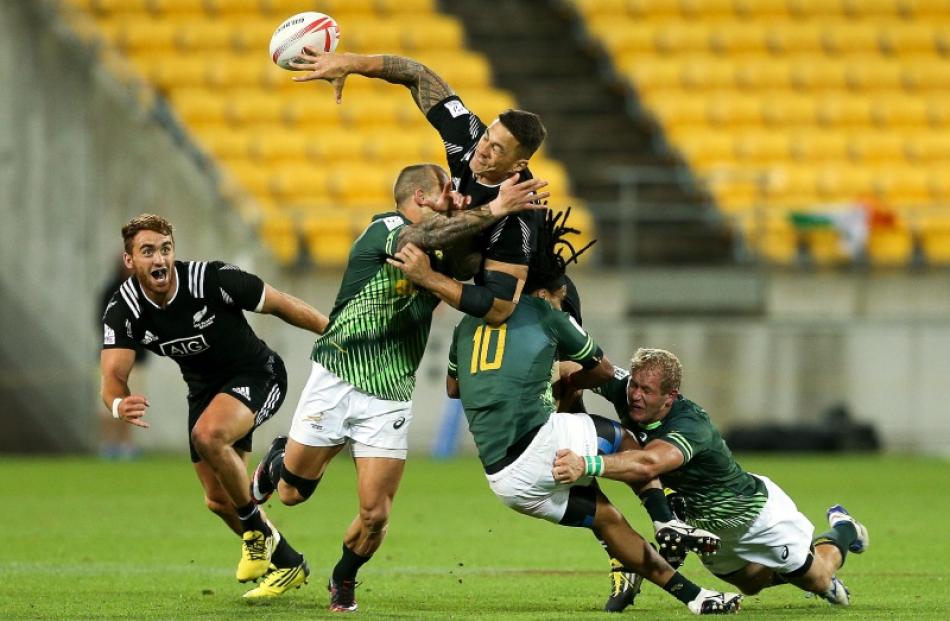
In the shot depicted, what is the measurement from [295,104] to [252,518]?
43.3 feet

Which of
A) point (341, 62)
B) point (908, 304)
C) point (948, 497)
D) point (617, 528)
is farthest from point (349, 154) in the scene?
point (617, 528)

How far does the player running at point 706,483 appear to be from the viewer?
24.2 feet

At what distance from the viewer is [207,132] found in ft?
67.6

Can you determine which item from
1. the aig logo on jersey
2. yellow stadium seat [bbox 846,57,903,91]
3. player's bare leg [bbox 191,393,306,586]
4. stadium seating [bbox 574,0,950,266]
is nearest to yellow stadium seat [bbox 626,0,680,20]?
stadium seating [bbox 574,0,950,266]

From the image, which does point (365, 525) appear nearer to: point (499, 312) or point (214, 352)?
point (499, 312)

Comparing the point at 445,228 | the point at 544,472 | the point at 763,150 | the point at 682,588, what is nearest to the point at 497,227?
the point at 445,228

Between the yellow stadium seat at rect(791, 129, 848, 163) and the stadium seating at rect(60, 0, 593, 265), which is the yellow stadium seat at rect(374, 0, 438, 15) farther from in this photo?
the yellow stadium seat at rect(791, 129, 848, 163)

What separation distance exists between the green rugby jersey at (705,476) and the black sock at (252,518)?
1920mm

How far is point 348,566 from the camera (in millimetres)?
7715

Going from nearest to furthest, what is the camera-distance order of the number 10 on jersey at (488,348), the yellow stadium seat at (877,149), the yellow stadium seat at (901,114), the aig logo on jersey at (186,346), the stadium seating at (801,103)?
the number 10 on jersey at (488,348)
the aig logo on jersey at (186,346)
the stadium seating at (801,103)
the yellow stadium seat at (877,149)
the yellow stadium seat at (901,114)

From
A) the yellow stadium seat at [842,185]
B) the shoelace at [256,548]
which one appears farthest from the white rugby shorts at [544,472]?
the yellow stadium seat at [842,185]

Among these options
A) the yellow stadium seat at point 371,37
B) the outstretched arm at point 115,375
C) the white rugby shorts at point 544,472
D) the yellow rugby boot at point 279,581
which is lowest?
the yellow rugby boot at point 279,581

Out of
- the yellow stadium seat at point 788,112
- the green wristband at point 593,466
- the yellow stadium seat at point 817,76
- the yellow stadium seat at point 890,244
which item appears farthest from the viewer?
the yellow stadium seat at point 817,76

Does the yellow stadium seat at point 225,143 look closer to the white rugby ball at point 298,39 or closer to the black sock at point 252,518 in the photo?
the white rugby ball at point 298,39
